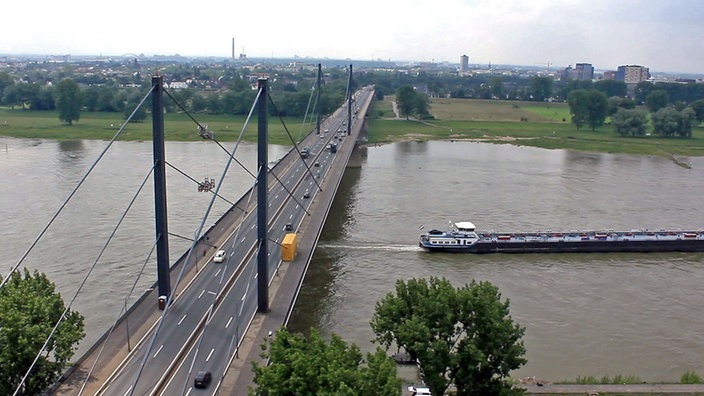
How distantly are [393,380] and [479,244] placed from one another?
13.2 m

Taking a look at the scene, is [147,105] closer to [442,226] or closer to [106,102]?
[106,102]

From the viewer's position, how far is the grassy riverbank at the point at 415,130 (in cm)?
4394

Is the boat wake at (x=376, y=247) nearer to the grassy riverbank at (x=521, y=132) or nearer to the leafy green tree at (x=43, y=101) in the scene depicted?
the grassy riverbank at (x=521, y=132)

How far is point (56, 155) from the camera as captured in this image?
→ 35250 millimetres

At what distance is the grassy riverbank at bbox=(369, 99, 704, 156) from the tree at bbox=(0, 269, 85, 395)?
35.7 meters

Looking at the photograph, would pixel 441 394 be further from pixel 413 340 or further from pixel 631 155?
pixel 631 155

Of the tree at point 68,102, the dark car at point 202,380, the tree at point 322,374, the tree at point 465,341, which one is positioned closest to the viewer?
the tree at point 322,374

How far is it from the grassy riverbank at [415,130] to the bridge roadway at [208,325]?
73.7 feet

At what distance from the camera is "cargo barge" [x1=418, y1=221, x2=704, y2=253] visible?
69.0 feet

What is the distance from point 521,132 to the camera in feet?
171

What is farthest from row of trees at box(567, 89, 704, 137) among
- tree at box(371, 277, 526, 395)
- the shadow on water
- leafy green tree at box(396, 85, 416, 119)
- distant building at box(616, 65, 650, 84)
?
distant building at box(616, 65, 650, 84)

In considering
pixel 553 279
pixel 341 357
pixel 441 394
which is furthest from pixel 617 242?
pixel 341 357

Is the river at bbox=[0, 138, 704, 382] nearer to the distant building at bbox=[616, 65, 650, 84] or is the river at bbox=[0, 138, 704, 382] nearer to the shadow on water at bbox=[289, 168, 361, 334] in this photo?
the shadow on water at bbox=[289, 168, 361, 334]

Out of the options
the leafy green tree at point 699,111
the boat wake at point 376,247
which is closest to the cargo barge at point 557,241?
the boat wake at point 376,247
